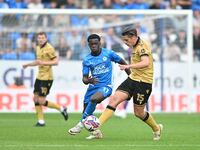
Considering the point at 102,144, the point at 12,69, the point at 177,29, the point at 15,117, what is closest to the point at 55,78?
the point at 12,69

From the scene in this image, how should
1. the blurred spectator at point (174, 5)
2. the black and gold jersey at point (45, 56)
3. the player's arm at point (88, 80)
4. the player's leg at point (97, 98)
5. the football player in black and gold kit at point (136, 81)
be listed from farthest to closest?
1. the blurred spectator at point (174, 5)
2. the black and gold jersey at point (45, 56)
3. the player's leg at point (97, 98)
4. the player's arm at point (88, 80)
5. the football player in black and gold kit at point (136, 81)

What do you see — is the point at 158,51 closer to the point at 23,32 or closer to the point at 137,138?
the point at 23,32

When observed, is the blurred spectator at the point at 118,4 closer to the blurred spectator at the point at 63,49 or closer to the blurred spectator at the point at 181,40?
the blurred spectator at the point at 181,40

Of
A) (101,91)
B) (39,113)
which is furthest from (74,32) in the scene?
(101,91)

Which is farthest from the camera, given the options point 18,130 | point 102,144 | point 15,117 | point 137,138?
point 15,117

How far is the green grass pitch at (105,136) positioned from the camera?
1386cm

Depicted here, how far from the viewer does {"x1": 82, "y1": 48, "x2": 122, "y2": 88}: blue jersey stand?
16031 millimetres

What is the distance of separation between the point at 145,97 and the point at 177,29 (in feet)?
45.2

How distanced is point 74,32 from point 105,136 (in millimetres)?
11688

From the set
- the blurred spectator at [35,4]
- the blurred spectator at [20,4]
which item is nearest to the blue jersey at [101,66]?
the blurred spectator at [20,4]

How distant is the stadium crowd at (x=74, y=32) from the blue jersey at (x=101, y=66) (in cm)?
1044

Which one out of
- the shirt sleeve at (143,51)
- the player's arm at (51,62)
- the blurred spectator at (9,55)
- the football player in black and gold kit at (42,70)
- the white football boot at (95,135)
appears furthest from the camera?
the blurred spectator at (9,55)

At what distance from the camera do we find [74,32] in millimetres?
27750

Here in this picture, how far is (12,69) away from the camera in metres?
26.9
